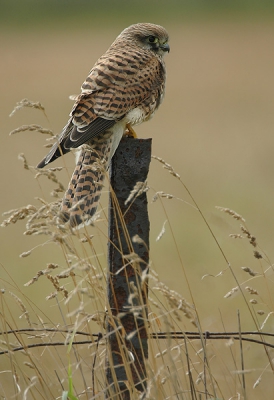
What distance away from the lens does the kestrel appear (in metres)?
3.24

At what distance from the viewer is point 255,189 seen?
1335cm

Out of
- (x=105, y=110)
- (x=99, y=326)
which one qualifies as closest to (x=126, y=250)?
(x=99, y=326)

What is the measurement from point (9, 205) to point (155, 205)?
7.75 ft

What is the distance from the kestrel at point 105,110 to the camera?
3.24m

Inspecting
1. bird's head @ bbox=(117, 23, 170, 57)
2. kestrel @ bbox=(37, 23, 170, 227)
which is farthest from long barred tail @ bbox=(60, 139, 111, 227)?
bird's head @ bbox=(117, 23, 170, 57)

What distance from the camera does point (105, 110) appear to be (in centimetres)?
365

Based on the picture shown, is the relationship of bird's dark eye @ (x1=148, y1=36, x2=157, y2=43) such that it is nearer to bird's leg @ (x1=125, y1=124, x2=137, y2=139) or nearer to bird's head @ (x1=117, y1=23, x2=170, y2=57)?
bird's head @ (x1=117, y1=23, x2=170, y2=57)

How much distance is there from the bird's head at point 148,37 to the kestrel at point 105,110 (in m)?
0.10

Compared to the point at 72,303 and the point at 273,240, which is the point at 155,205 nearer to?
the point at 273,240

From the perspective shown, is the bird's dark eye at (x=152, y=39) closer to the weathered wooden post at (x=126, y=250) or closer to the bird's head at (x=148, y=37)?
the bird's head at (x=148, y=37)

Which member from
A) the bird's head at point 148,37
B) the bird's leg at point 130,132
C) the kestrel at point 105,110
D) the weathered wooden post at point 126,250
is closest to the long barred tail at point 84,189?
the kestrel at point 105,110

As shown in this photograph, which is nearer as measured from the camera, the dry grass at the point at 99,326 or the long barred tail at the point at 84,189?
the dry grass at the point at 99,326

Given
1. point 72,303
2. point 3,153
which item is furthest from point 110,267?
point 3,153

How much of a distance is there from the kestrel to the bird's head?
10 cm
